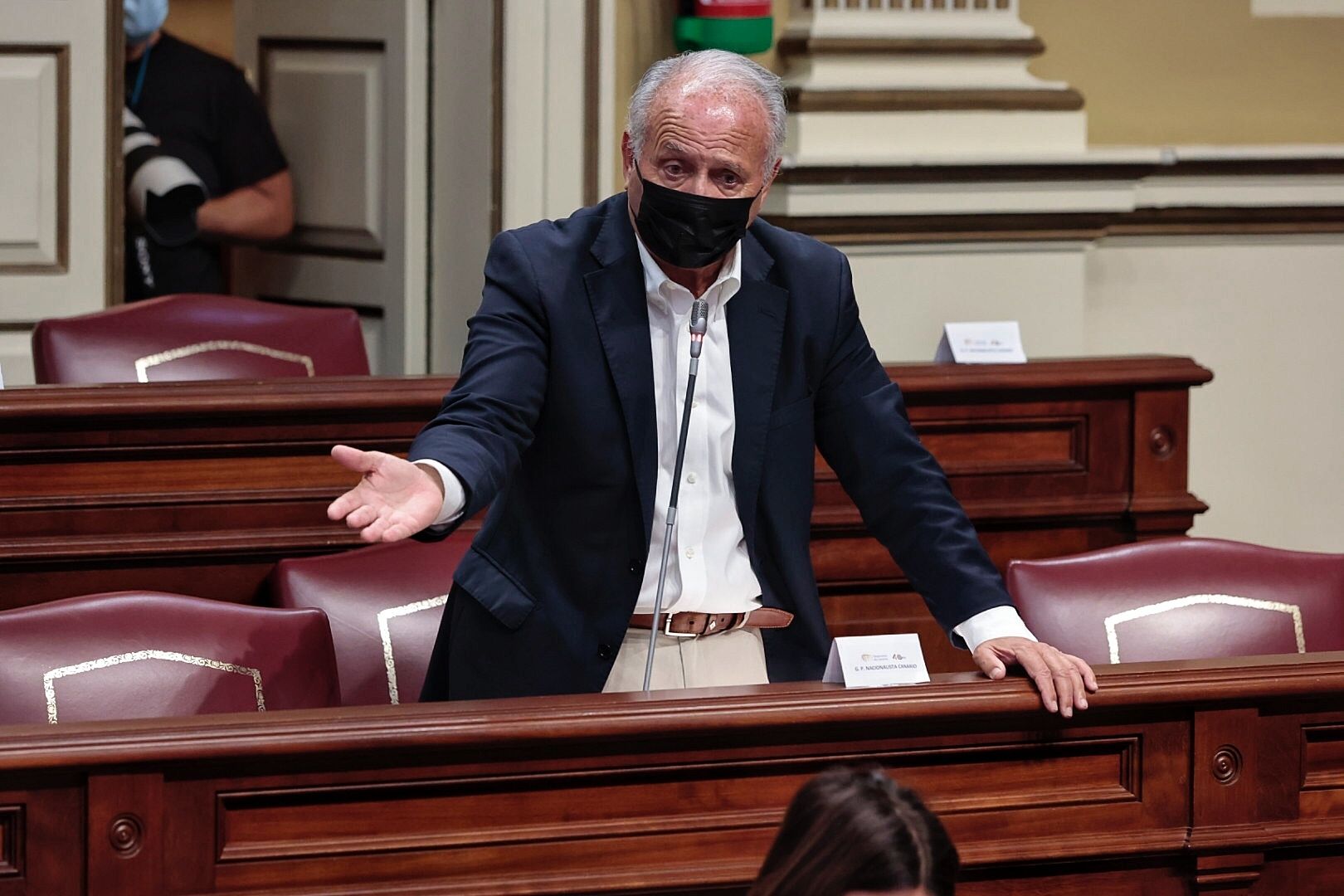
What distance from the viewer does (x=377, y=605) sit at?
279 centimetres

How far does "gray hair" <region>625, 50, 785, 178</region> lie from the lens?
7.15ft

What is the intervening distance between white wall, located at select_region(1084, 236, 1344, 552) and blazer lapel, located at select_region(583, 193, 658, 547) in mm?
3234

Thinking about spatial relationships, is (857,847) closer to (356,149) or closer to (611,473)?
(611,473)

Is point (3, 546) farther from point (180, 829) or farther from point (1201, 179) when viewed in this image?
point (1201, 179)

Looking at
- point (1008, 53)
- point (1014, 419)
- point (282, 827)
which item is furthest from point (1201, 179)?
point (282, 827)

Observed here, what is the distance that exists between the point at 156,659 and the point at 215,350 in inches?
56.2

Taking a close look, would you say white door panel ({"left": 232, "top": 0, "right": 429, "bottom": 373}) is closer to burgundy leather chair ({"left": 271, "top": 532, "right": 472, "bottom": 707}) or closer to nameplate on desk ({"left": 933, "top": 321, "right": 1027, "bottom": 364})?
nameplate on desk ({"left": 933, "top": 321, "right": 1027, "bottom": 364})

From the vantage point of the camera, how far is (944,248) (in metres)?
4.95

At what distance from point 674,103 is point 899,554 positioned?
0.61 m

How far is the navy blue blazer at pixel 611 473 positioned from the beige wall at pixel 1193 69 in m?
3.17

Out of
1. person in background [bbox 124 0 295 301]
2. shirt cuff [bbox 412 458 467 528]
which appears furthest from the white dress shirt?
person in background [bbox 124 0 295 301]

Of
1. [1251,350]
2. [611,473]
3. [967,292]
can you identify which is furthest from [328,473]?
[1251,350]

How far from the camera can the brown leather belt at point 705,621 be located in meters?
2.25

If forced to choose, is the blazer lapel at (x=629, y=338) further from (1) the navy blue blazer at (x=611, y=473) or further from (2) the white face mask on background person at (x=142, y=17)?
(2) the white face mask on background person at (x=142, y=17)
